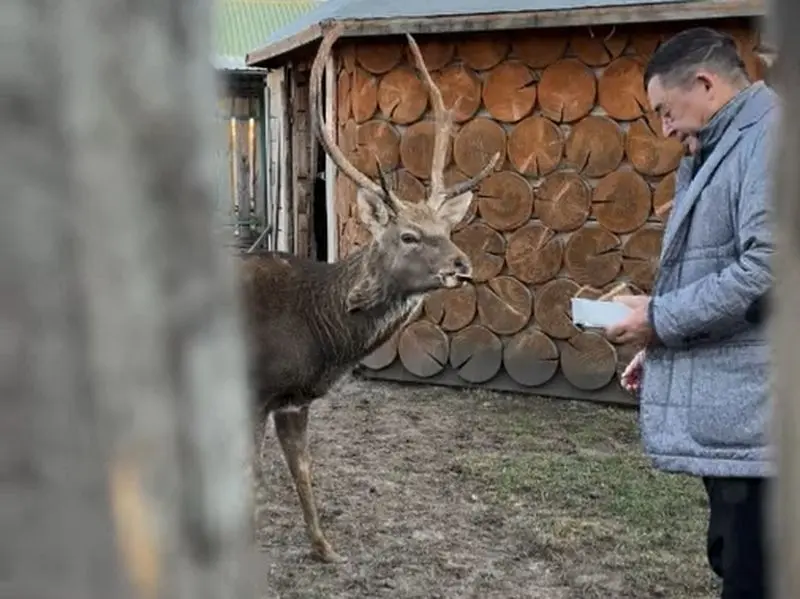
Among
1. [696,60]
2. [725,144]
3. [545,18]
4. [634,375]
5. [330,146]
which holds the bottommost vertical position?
[634,375]

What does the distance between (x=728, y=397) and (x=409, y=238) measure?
2.66 meters

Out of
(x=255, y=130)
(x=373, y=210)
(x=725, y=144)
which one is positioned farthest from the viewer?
(x=255, y=130)

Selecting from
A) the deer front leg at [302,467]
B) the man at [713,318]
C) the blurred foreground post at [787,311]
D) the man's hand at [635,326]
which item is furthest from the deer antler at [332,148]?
the blurred foreground post at [787,311]

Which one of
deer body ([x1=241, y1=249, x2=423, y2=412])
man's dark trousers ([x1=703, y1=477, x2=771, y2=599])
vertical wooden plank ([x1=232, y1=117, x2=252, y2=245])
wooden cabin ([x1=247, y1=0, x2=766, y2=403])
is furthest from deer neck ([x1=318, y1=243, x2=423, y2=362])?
vertical wooden plank ([x1=232, y1=117, x2=252, y2=245])

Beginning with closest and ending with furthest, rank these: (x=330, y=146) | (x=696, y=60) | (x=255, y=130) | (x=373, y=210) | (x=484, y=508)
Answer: (x=696, y=60) < (x=373, y=210) < (x=330, y=146) < (x=484, y=508) < (x=255, y=130)

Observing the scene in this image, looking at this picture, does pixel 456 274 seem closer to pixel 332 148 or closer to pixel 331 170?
pixel 332 148

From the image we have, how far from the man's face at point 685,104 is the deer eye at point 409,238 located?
240 cm

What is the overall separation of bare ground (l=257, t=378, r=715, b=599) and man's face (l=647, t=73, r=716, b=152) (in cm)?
→ 215

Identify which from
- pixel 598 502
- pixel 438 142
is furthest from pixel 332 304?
pixel 598 502

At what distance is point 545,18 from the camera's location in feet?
27.1

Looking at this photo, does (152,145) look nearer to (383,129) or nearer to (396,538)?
(396,538)

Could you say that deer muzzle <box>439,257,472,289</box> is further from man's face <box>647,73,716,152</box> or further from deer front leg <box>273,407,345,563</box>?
man's face <box>647,73,716,152</box>

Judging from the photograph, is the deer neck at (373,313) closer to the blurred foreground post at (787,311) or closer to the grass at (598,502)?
the grass at (598,502)

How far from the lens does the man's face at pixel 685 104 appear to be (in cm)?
311
